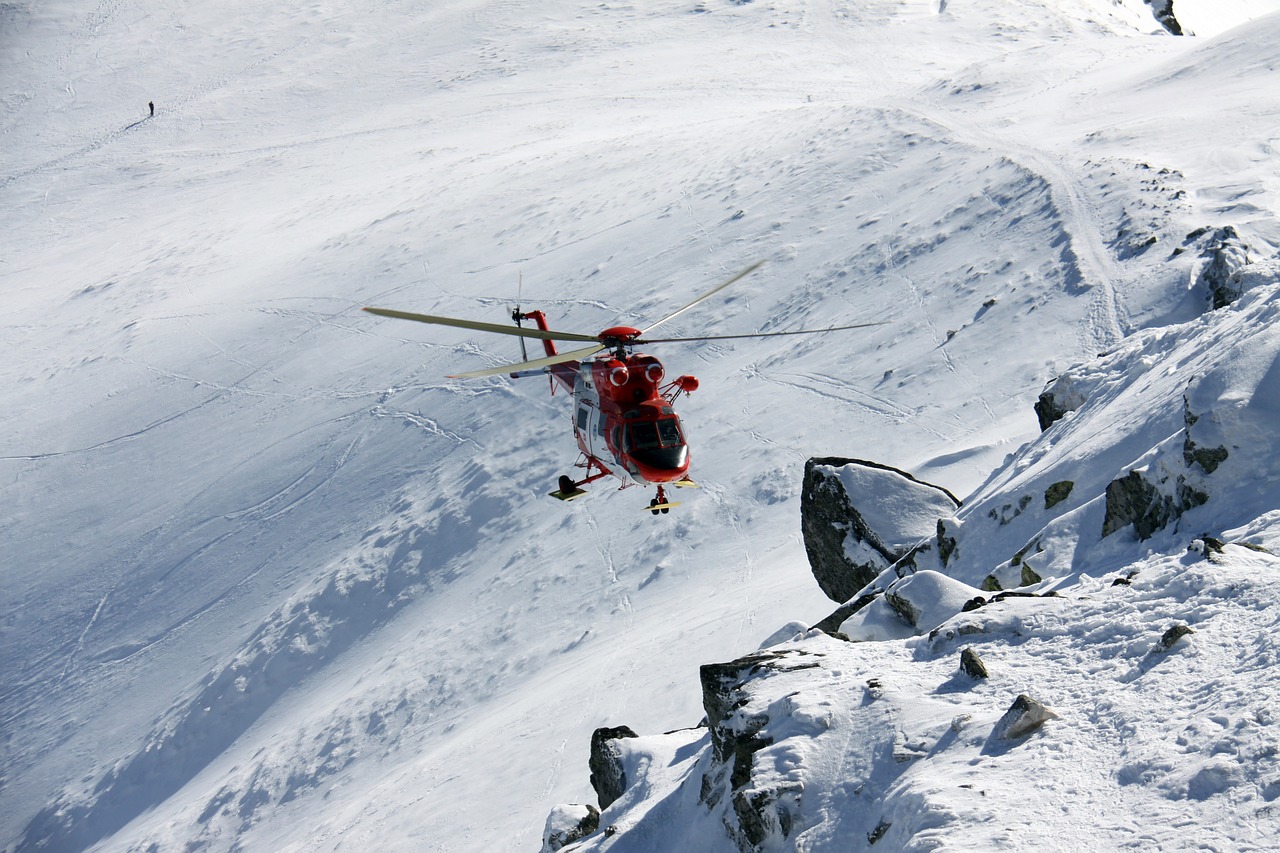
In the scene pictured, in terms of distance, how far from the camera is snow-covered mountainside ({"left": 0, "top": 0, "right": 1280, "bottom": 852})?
369 inches

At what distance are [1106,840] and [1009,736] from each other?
4.34ft

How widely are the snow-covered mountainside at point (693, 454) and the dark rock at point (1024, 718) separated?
8 centimetres

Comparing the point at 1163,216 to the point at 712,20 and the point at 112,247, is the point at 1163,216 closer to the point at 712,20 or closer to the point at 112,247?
the point at 712,20

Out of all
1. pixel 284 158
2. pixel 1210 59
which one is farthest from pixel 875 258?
pixel 284 158

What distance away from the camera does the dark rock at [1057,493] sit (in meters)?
12.7

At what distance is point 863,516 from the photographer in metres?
16.0

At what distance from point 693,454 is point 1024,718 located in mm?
19275

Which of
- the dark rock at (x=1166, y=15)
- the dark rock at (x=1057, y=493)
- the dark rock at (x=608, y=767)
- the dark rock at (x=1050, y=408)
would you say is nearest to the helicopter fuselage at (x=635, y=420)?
the dark rock at (x=608, y=767)

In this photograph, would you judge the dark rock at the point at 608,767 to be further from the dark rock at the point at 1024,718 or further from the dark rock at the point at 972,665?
the dark rock at the point at 1024,718

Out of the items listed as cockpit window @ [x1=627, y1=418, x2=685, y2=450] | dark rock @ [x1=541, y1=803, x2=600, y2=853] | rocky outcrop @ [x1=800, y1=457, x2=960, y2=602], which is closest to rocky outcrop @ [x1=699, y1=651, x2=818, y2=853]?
dark rock @ [x1=541, y1=803, x2=600, y2=853]

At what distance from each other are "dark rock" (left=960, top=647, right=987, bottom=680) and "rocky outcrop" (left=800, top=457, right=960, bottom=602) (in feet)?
19.0

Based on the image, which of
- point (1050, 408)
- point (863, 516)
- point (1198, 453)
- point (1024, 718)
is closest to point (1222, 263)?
point (1050, 408)

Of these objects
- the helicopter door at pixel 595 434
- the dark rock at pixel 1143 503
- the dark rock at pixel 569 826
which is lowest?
the dark rock at pixel 569 826

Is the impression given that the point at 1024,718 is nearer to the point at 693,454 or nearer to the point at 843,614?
the point at 843,614
